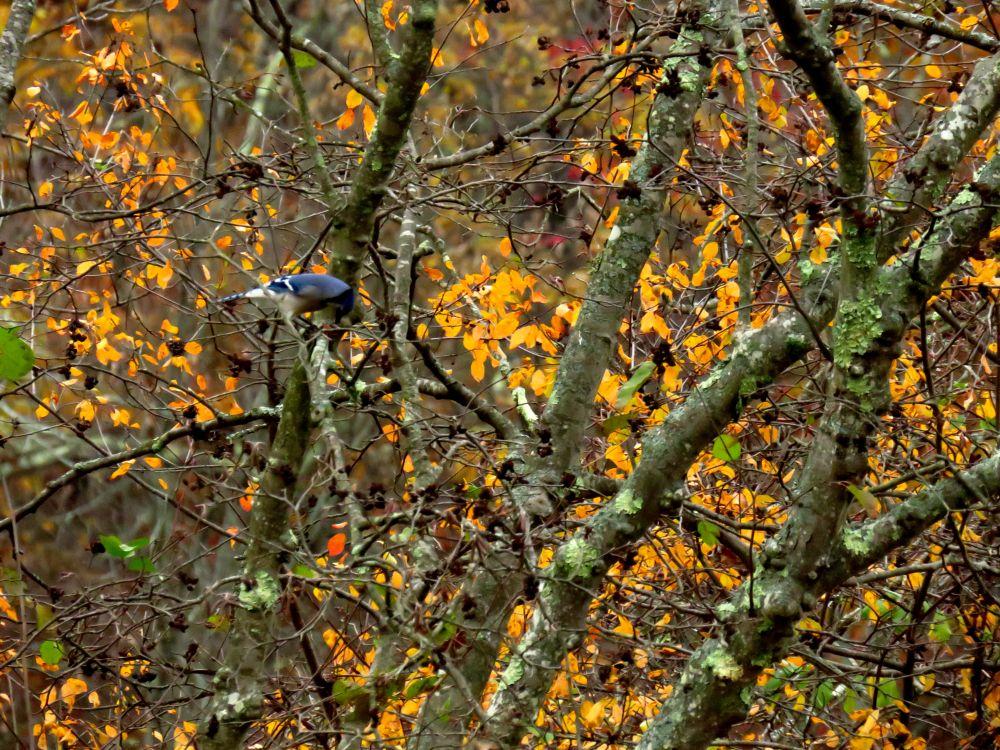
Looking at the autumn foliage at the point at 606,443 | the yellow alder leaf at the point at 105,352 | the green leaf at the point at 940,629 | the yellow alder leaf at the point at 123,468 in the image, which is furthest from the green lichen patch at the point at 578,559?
the yellow alder leaf at the point at 105,352

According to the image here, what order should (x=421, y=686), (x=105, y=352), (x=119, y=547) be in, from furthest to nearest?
1. (x=105, y=352)
2. (x=119, y=547)
3. (x=421, y=686)

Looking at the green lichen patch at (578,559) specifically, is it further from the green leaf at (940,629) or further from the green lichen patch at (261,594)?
the green leaf at (940,629)

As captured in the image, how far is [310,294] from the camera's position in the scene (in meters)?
3.36

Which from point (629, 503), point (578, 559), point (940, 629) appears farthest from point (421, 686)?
point (940, 629)

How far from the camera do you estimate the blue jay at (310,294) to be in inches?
119

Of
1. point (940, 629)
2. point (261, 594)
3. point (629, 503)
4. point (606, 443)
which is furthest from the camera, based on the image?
point (606, 443)

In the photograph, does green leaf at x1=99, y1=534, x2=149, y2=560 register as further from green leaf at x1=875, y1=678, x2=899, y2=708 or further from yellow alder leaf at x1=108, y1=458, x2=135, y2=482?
green leaf at x1=875, y1=678, x2=899, y2=708

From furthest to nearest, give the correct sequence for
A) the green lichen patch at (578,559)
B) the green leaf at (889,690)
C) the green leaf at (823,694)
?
the green leaf at (823,694)
the green leaf at (889,690)
the green lichen patch at (578,559)

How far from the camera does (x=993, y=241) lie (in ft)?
11.9

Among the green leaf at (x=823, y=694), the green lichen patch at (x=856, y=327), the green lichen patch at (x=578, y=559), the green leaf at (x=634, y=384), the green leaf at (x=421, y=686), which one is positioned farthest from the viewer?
the green leaf at (x=823, y=694)

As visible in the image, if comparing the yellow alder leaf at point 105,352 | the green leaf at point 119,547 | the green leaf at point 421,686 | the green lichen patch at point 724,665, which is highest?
the yellow alder leaf at point 105,352

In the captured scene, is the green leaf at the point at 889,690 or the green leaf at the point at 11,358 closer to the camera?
the green leaf at the point at 11,358

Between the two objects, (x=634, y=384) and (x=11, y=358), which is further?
(x=634, y=384)

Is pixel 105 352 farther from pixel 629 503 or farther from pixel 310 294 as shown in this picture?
pixel 629 503
